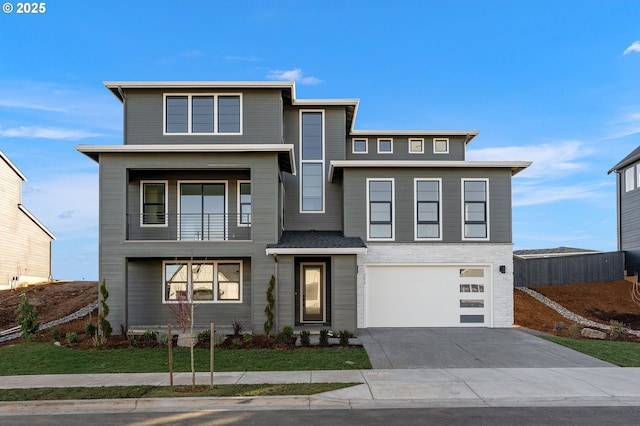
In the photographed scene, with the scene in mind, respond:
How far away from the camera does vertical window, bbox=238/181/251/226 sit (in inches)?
761

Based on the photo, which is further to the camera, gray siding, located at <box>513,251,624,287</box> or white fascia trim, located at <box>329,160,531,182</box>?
gray siding, located at <box>513,251,624,287</box>

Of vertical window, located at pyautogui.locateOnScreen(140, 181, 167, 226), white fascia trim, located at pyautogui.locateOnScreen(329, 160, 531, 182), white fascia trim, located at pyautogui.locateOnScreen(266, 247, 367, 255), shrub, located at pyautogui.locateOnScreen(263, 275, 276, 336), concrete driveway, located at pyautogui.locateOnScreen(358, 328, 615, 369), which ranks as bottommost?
concrete driveway, located at pyautogui.locateOnScreen(358, 328, 615, 369)

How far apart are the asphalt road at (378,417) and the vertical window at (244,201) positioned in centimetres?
1063

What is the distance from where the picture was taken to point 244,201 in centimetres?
1941

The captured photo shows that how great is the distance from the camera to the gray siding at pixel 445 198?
1936cm

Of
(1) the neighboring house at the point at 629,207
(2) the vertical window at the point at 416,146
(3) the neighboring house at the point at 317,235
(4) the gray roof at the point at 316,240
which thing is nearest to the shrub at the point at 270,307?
(4) the gray roof at the point at 316,240

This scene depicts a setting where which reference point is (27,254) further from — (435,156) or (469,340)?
(469,340)

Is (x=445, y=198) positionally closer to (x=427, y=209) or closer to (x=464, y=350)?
(x=427, y=209)

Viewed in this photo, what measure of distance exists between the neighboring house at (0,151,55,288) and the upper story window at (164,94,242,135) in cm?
1575

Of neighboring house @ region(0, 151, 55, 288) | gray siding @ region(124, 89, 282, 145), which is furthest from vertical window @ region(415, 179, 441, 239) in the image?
neighboring house @ region(0, 151, 55, 288)

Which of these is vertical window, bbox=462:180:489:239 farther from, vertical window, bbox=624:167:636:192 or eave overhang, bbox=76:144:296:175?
vertical window, bbox=624:167:636:192

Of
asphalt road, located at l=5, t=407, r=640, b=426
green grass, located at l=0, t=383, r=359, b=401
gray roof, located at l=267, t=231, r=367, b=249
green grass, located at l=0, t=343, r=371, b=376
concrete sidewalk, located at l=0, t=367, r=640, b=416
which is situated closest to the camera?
asphalt road, located at l=5, t=407, r=640, b=426

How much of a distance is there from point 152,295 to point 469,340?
1135cm

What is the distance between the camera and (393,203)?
63.6ft
